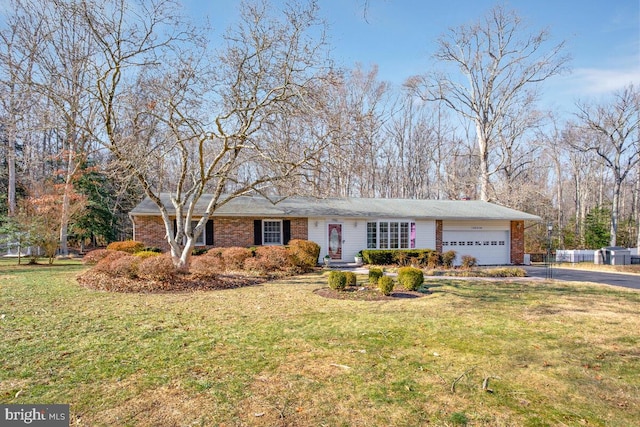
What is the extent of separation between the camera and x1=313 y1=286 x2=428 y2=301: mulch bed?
→ 348 inches

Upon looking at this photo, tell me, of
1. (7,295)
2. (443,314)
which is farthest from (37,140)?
(443,314)

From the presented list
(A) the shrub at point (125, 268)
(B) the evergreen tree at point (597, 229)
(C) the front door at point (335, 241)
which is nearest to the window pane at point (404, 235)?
(C) the front door at point (335, 241)

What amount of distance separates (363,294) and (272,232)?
9576 mm

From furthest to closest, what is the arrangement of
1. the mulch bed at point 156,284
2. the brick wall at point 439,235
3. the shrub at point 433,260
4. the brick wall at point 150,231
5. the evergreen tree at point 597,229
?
the evergreen tree at point 597,229 → the brick wall at point 439,235 → the brick wall at point 150,231 → the shrub at point 433,260 → the mulch bed at point 156,284

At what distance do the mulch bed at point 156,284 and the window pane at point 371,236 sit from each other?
8830mm

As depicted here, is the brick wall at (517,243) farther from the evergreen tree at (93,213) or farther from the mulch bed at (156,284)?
the evergreen tree at (93,213)

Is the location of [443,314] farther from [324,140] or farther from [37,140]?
[37,140]

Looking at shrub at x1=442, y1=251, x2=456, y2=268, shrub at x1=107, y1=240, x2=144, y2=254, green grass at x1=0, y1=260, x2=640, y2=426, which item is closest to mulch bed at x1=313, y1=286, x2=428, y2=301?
green grass at x1=0, y1=260, x2=640, y2=426

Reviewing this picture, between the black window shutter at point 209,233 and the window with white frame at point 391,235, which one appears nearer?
the black window shutter at point 209,233

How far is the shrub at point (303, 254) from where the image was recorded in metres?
14.8

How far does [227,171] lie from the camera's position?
1127 centimetres

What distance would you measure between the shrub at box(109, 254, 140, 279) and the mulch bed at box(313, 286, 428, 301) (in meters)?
5.14

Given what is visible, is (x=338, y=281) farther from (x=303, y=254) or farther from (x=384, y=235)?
(x=384, y=235)

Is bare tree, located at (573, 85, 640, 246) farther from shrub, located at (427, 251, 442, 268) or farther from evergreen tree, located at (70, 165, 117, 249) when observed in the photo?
evergreen tree, located at (70, 165, 117, 249)
